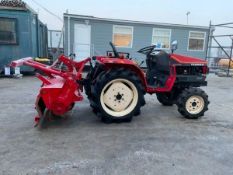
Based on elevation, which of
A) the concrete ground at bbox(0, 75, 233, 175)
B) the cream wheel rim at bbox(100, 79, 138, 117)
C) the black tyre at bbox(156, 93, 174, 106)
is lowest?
the concrete ground at bbox(0, 75, 233, 175)

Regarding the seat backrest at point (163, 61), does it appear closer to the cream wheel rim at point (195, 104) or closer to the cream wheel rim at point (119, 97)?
the cream wheel rim at point (195, 104)

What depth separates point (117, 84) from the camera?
366 centimetres

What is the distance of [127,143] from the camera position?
2996 mm

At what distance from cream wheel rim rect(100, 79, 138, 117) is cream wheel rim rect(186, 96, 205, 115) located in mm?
992

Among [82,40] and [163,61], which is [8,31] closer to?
[82,40]

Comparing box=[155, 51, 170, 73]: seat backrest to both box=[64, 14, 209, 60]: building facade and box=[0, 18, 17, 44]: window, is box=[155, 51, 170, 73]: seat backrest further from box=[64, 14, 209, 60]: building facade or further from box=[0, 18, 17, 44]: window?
box=[64, 14, 209, 60]: building facade

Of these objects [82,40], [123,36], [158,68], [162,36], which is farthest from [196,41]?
[158,68]

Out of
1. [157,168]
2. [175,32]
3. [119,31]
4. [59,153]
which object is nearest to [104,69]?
[59,153]

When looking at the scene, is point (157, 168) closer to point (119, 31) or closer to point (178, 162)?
point (178, 162)

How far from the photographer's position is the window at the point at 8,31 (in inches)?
327

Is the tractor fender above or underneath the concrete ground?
above

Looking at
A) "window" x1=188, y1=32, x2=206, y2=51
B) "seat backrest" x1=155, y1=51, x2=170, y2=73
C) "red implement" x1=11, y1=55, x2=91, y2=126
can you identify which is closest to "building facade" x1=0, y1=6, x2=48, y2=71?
"red implement" x1=11, y1=55, x2=91, y2=126

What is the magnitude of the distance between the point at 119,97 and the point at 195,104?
140cm

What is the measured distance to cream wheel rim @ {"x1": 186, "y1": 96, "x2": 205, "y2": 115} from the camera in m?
4.00
